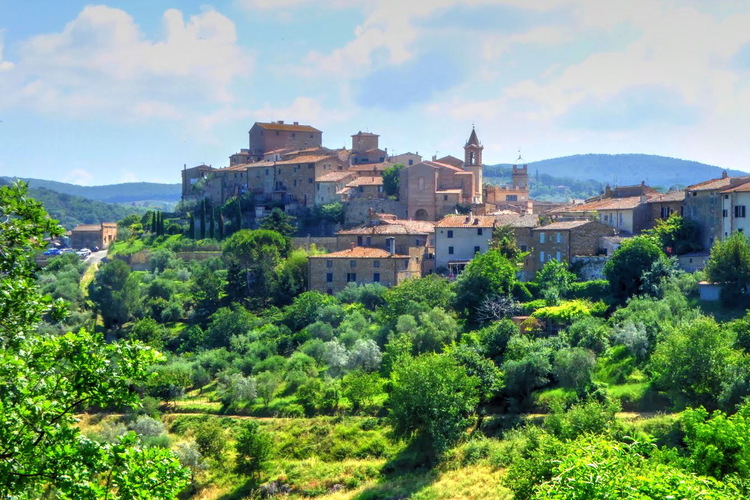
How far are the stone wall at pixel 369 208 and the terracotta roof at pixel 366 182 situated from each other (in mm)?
3308

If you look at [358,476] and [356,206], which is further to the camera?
[356,206]

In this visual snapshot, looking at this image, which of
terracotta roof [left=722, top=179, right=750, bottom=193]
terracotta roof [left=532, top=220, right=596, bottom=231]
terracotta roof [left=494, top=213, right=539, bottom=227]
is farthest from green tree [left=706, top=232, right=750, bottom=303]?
terracotta roof [left=494, top=213, right=539, bottom=227]

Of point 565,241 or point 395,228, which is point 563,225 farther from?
point 395,228

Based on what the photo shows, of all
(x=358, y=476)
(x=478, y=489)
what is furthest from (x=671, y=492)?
(x=358, y=476)

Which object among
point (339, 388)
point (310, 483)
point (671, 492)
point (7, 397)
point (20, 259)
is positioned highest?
point (20, 259)

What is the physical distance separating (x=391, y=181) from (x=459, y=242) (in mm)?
17307

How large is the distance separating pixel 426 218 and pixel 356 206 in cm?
613

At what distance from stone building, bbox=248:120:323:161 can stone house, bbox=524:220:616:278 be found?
46.2 metres

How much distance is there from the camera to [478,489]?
33.5 m

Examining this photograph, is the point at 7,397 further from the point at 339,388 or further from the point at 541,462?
the point at 339,388

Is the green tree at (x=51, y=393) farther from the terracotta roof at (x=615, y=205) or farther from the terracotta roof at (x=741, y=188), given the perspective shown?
the terracotta roof at (x=615, y=205)

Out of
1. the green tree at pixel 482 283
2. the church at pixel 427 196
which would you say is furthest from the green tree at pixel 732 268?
the church at pixel 427 196

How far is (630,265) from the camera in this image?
4656cm

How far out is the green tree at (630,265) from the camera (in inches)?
1825
